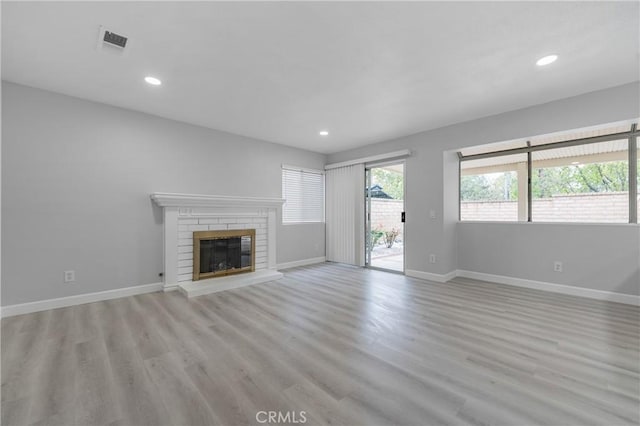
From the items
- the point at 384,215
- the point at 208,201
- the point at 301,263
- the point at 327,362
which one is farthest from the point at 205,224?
the point at 384,215

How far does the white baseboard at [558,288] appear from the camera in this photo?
10.4 feet

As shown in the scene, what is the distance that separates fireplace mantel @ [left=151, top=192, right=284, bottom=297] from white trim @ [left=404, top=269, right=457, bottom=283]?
2.30 metres

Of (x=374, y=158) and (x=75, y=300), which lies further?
(x=374, y=158)

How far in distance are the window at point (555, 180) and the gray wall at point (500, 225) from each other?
0.23 metres

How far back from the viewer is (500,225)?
4195 mm

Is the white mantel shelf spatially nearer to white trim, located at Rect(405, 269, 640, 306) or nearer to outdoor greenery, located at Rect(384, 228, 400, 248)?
white trim, located at Rect(405, 269, 640, 306)

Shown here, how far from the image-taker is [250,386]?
5.57 ft

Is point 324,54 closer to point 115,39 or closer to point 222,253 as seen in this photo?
point 115,39

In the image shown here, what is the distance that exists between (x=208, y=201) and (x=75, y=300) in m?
1.97

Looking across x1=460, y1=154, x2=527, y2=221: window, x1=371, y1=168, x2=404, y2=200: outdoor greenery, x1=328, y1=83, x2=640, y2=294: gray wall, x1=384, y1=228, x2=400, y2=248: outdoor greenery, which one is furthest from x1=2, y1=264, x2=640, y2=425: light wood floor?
A: x1=384, y1=228, x2=400, y2=248: outdoor greenery

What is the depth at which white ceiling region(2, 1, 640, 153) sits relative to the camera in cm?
187

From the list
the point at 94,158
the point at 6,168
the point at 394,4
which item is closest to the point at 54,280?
the point at 6,168

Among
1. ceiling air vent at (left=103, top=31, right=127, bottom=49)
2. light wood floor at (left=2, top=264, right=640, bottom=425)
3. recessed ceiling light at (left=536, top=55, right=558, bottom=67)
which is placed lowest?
light wood floor at (left=2, top=264, right=640, bottom=425)

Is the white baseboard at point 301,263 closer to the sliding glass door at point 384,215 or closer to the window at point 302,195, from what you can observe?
the window at point 302,195
